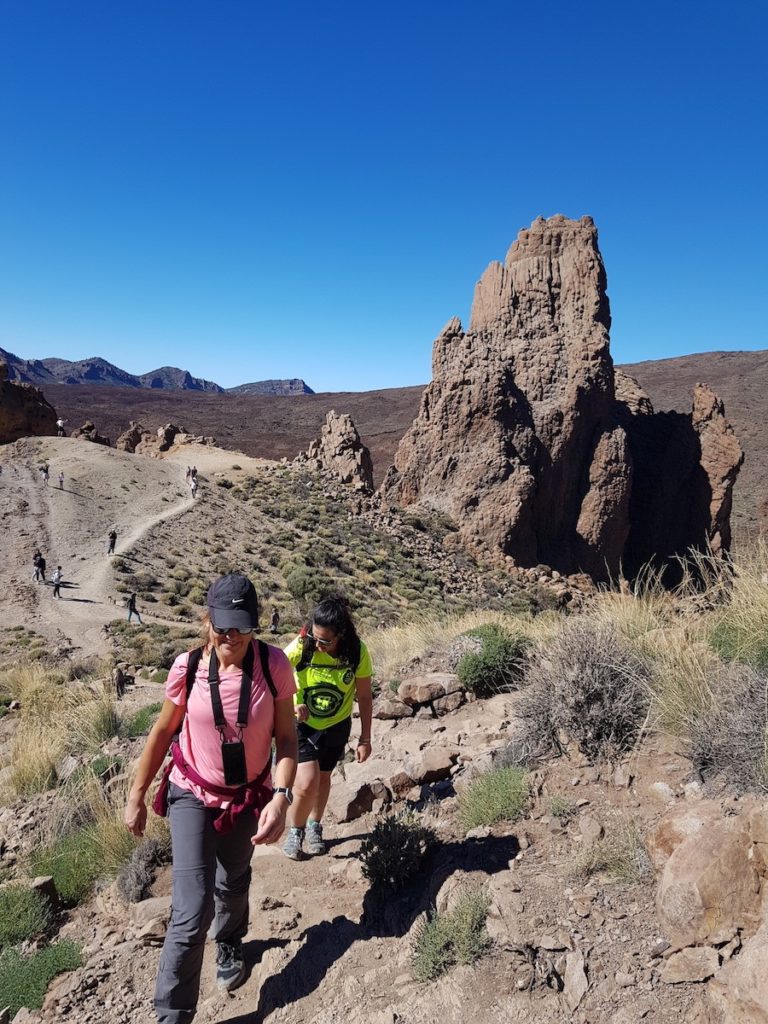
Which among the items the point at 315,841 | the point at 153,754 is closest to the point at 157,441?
the point at 315,841

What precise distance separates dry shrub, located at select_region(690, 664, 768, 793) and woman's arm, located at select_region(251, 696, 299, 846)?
205 cm

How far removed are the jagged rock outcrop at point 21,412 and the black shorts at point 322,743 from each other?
42004 millimetres

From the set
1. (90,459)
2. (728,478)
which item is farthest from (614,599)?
(90,459)

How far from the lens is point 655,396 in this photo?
79.2 meters

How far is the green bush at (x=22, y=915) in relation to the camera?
3705 mm

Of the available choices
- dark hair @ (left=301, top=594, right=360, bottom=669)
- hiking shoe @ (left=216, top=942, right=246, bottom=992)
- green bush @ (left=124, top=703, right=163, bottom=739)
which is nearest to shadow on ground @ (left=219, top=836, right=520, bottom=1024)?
hiking shoe @ (left=216, top=942, right=246, bottom=992)

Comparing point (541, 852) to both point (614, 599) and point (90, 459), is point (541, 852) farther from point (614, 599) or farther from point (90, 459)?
point (90, 459)

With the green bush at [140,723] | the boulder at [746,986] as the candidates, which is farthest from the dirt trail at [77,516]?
the boulder at [746,986]

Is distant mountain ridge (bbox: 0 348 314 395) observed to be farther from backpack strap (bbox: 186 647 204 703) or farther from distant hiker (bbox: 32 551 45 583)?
backpack strap (bbox: 186 647 204 703)

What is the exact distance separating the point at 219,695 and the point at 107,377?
181013mm

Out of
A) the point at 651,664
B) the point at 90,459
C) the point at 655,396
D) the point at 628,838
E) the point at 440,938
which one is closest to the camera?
the point at 440,938

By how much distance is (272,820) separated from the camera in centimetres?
275

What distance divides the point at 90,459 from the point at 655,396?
68.1m

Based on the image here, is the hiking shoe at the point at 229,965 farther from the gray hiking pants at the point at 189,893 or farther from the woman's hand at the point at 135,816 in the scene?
the woman's hand at the point at 135,816
